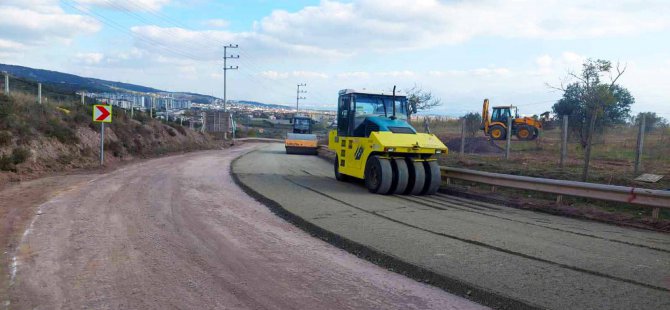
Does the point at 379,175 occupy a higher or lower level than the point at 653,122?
lower

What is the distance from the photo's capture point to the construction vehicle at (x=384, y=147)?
13.5 m

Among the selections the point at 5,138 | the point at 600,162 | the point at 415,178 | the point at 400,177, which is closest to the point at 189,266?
the point at 400,177

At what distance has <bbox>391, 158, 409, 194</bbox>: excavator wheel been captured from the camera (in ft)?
44.0

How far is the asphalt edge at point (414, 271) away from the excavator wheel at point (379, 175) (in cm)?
426

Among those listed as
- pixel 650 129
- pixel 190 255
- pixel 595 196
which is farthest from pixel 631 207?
pixel 650 129

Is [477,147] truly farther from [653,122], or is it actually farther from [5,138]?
[5,138]

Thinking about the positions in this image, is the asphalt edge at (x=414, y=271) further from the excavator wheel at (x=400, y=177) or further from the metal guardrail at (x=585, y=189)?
the metal guardrail at (x=585, y=189)

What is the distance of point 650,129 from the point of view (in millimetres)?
22891

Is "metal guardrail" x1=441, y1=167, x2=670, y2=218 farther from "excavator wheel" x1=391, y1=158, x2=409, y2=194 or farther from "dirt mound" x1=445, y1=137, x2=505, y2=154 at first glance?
"dirt mound" x1=445, y1=137, x2=505, y2=154

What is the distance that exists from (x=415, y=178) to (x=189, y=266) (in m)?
8.22

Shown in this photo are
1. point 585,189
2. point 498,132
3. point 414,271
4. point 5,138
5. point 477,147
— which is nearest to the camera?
point 414,271

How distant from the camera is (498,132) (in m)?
34.6

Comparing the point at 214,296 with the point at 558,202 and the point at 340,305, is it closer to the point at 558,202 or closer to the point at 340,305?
the point at 340,305

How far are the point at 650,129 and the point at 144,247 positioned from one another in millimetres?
23142
